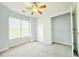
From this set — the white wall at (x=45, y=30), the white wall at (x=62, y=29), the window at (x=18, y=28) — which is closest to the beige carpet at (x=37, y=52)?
the window at (x=18, y=28)

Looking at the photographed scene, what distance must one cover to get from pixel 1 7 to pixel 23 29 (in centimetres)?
244

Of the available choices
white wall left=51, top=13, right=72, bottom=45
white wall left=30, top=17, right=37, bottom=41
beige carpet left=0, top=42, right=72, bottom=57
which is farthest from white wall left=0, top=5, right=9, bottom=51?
white wall left=51, top=13, right=72, bottom=45

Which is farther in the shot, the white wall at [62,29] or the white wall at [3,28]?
the white wall at [62,29]

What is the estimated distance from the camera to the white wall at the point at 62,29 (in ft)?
16.4

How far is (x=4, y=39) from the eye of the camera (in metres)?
3.80

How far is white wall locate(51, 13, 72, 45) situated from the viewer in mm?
4992

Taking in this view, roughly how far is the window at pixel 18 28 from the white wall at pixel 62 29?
2.08 m

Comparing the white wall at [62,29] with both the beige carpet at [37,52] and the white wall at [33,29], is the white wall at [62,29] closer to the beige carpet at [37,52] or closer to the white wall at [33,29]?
the beige carpet at [37,52]

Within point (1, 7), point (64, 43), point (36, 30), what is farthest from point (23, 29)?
point (64, 43)

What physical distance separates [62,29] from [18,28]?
3008 millimetres

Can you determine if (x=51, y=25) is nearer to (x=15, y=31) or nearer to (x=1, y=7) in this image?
(x=15, y=31)

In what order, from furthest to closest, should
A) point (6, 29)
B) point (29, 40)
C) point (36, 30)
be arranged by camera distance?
point (36, 30)
point (29, 40)
point (6, 29)

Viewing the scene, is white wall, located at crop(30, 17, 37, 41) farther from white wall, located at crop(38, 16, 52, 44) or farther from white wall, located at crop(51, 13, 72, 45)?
white wall, located at crop(51, 13, 72, 45)

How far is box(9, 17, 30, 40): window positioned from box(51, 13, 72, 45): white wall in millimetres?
2081
